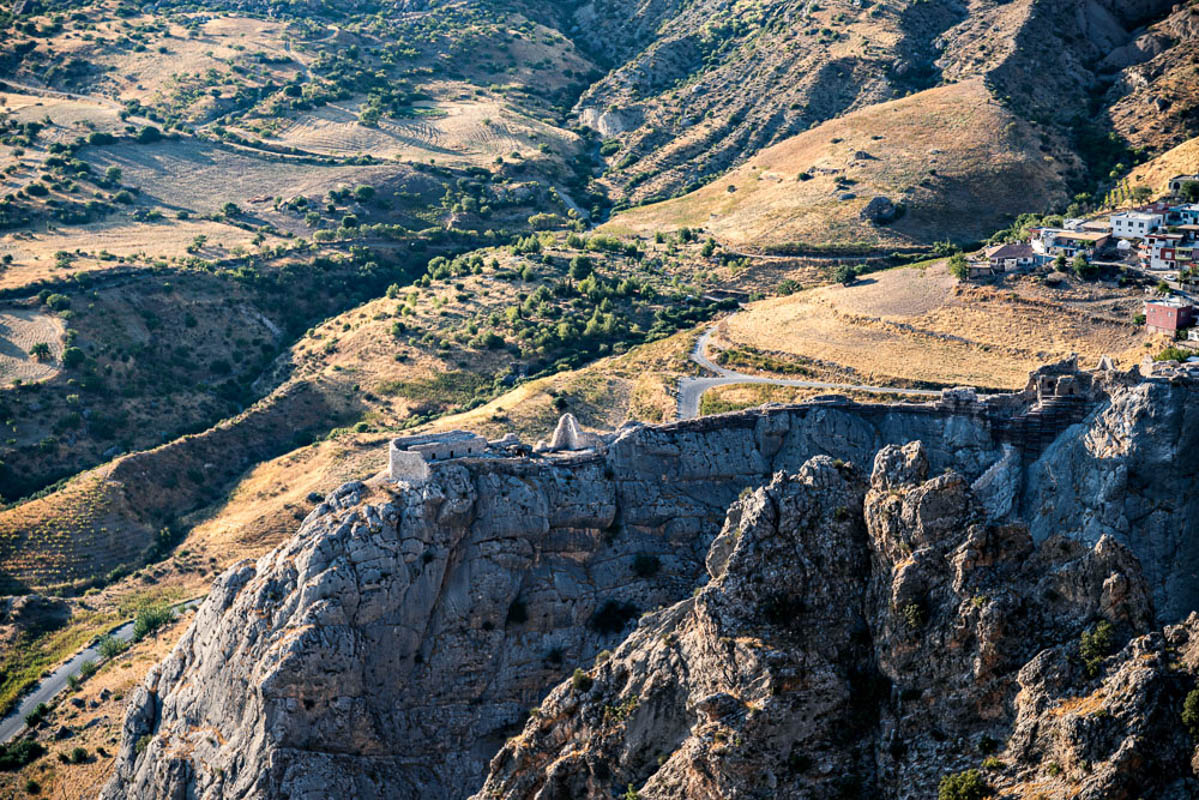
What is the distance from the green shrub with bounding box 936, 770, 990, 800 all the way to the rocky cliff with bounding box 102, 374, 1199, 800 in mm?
837

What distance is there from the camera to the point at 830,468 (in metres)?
45.9

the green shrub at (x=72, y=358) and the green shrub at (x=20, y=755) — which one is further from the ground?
the green shrub at (x=20, y=755)

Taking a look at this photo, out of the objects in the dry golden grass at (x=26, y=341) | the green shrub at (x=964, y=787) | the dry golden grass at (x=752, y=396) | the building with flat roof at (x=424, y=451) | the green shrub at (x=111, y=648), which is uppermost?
the green shrub at (x=964, y=787)

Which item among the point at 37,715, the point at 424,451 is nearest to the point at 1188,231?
the point at 424,451

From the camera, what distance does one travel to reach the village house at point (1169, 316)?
96.2m

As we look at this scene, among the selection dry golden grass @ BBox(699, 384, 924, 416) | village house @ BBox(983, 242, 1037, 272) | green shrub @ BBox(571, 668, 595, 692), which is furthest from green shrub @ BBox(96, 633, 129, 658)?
village house @ BBox(983, 242, 1037, 272)

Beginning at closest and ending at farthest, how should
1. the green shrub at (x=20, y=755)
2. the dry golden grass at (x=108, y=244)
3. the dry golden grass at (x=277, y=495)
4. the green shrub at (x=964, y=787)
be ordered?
the green shrub at (x=964, y=787)
the green shrub at (x=20, y=755)
the dry golden grass at (x=277, y=495)
the dry golden grass at (x=108, y=244)

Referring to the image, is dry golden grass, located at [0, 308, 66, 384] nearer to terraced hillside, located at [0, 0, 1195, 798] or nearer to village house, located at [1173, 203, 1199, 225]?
terraced hillside, located at [0, 0, 1195, 798]

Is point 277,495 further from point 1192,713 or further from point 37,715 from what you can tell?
point 1192,713

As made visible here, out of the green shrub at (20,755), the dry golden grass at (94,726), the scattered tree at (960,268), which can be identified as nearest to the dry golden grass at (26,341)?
the dry golden grass at (94,726)

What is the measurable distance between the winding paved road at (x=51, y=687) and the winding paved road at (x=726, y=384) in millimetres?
36240

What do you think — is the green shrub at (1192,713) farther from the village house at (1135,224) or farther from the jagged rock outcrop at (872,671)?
the village house at (1135,224)

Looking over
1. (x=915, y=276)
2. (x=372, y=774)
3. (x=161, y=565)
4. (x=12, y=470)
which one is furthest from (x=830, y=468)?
(x=12, y=470)

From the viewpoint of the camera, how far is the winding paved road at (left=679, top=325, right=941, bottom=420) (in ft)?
322
